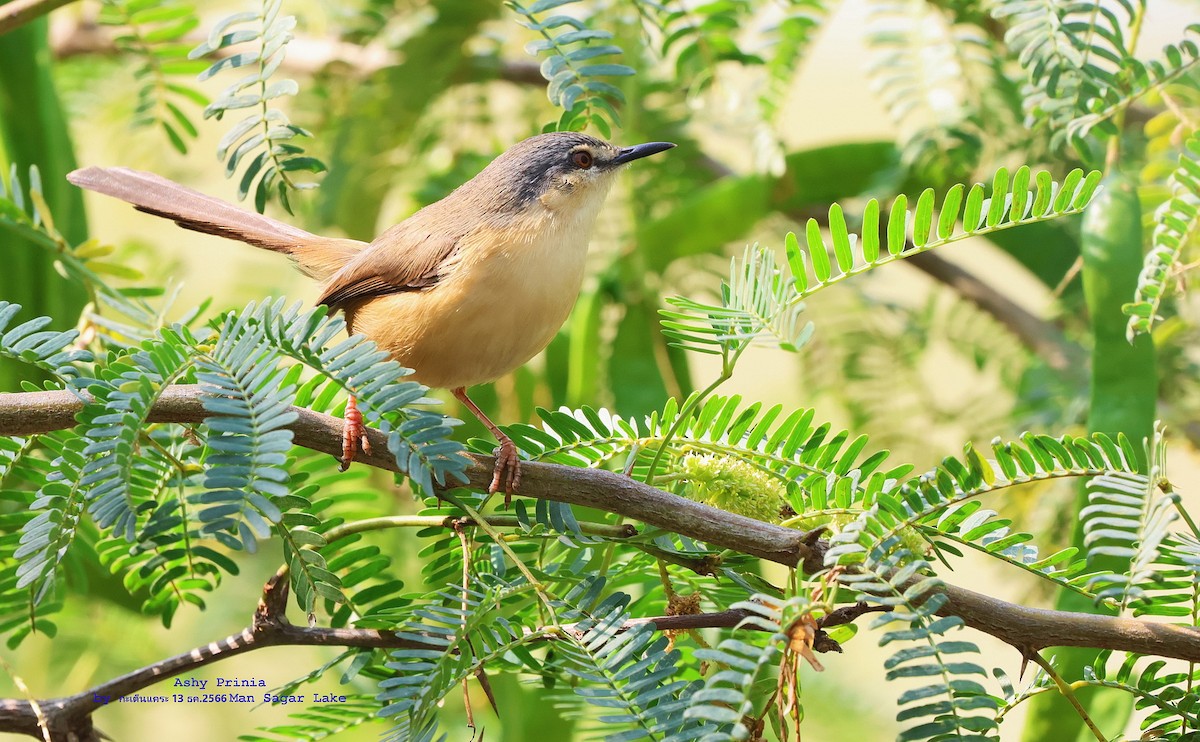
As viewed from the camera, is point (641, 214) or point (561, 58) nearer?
point (561, 58)

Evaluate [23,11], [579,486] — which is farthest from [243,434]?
[23,11]

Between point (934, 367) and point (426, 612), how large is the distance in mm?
2764

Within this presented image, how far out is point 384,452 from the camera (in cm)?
137

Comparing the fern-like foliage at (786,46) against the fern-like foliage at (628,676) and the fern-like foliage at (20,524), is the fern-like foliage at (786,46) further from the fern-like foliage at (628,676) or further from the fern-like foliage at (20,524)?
the fern-like foliage at (20,524)

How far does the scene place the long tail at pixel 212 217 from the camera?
2004 millimetres

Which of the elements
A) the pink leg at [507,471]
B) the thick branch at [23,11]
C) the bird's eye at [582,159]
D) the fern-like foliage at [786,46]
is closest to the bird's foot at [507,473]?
the pink leg at [507,471]

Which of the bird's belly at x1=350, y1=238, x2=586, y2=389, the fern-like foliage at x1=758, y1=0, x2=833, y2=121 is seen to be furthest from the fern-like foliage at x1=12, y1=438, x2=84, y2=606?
the fern-like foliage at x1=758, y1=0, x2=833, y2=121

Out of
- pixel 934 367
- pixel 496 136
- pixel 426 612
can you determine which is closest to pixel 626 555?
pixel 426 612

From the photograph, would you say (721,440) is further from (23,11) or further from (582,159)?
(23,11)

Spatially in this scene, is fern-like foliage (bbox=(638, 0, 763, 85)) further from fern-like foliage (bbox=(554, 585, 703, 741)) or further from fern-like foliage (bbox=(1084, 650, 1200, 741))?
fern-like foliage (bbox=(1084, 650, 1200, 741))

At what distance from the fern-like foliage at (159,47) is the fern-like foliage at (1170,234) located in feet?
5.80

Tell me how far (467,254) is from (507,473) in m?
0.66

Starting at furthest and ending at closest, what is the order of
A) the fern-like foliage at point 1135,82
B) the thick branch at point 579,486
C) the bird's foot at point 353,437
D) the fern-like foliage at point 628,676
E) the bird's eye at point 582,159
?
the bird's eye at point 582,159 < the fern-like foliage at point 1135,82 < the bird's foot at point 353,437 < the thick branch at point 579,486 < the fern-like foliage at point 628,676

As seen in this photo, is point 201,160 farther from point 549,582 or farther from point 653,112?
point 549,582
